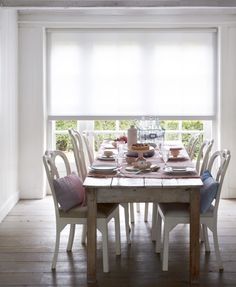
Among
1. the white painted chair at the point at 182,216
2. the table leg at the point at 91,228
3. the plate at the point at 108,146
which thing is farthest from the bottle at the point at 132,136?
the table leg at the point at 91,228

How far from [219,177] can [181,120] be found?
2.50m

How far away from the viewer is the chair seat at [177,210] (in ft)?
11.2

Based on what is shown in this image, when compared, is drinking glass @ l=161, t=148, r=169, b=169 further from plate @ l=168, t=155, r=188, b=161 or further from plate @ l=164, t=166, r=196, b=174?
plate @ l=164, t=166, r=196, b=174

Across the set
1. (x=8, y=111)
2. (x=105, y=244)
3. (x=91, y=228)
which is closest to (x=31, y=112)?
(x=8, y=111)

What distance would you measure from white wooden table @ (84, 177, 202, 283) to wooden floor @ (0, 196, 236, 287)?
25 cm

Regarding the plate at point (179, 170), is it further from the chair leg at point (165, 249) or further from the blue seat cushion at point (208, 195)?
the chair leg at point (165, 249)

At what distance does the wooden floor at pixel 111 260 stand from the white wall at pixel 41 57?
1.29 m

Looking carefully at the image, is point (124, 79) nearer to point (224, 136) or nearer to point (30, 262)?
point (224, 136)

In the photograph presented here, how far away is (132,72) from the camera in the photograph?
6.04 meters

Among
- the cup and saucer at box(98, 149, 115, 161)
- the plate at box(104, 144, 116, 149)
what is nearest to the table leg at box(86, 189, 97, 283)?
the cup and saucer at box(98, 149, 115, 161)

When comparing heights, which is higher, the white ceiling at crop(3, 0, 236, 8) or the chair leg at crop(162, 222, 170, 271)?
the white ceiling at crop(3, 0, 236, 8)

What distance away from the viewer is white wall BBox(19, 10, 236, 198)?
5.88 m

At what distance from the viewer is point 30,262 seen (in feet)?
12.3

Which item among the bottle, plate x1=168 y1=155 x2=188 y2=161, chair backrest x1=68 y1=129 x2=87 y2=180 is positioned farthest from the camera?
the bottle
